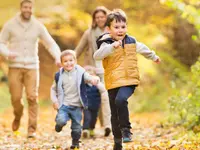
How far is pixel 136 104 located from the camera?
49.3 feet

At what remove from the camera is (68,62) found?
724cm

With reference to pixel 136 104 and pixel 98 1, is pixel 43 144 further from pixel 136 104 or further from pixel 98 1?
pixel 98 1

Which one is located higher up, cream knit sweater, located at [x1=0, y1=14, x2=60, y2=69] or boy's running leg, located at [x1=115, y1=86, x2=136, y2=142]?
cream knit sweater, located at [x1=0, y1=14, x2=60, y2=69]

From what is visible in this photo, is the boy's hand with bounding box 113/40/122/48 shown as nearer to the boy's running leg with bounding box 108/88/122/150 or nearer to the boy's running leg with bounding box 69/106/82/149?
the boy's running leg with bounding box 108/88/122/150

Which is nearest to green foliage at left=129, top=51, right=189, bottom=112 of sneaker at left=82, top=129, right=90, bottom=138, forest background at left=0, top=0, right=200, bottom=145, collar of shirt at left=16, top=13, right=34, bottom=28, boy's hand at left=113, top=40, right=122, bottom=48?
forest background at left=0, top=0, right=200, bottom=145

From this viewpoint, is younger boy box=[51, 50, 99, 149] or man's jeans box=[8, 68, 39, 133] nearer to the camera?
younger boy box=[51, 50, 99, 149]

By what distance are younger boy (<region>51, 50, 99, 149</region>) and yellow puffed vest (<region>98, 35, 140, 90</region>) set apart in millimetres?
941

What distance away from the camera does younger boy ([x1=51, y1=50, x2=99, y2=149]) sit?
7.21 m

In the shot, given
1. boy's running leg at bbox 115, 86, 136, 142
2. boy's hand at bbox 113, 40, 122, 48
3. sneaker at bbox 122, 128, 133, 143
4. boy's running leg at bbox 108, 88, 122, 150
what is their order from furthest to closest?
1. sneaker at bbox 122, 128, 133, 143
2. boy's running leg at bbox 108, 88, 122, 150
3. boy's running leg at bbox 115, 86, 136, 142
4. boy's hand at bbox 113, 40, 122, 48

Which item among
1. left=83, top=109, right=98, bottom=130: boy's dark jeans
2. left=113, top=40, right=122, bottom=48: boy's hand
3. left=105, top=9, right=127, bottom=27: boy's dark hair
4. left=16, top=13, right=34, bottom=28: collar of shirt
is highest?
left=16, top=13, right=34, bottom=28: collar of shirt

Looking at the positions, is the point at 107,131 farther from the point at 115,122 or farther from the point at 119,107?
the point at 119,107

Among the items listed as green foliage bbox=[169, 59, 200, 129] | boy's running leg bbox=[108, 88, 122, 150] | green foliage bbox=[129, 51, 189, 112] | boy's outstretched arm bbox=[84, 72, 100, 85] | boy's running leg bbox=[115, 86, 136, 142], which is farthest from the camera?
green foliage bbox=[129, 51, 189, 112]

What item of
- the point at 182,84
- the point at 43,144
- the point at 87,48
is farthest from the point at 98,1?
the point at 43,144

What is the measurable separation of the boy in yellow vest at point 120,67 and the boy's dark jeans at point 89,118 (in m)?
2.85
